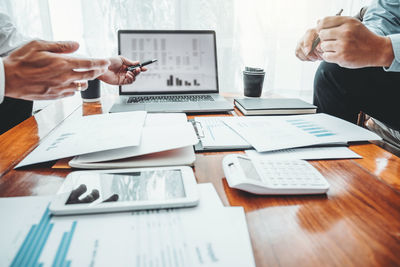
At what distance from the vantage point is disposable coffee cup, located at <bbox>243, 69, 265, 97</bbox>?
1.00 m

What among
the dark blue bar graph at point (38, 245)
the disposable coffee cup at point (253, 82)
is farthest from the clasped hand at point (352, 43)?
the dark blue bar graph at point (38, 245)

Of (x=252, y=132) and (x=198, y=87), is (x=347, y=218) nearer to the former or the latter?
(x=252, y=132)

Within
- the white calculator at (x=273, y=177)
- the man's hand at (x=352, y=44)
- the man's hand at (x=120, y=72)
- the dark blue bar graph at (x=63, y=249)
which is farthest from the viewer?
the man's hand at (x=120, y=72)

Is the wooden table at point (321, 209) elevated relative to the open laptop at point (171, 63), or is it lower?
lower

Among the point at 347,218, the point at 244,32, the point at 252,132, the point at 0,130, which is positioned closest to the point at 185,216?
the point at 347,218

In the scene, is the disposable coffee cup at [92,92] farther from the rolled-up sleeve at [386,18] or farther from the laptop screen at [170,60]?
the rolled-up sleeve at [386,18]

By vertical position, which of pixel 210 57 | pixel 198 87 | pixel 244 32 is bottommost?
pixel 198 87

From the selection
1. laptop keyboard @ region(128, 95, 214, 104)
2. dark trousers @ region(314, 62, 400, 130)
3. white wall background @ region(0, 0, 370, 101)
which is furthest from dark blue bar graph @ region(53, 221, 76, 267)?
white wall background @ region(0, 0, 370, 101)

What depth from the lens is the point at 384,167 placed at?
0.51 meters

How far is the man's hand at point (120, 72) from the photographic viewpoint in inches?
35.6

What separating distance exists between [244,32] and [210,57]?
622mm

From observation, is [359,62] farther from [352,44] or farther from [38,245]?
[38,245]

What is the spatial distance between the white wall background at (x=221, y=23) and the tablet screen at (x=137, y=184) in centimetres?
118

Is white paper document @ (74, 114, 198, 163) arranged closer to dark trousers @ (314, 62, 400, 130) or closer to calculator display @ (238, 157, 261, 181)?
calculator display @ (238, 157, 261, 181)
